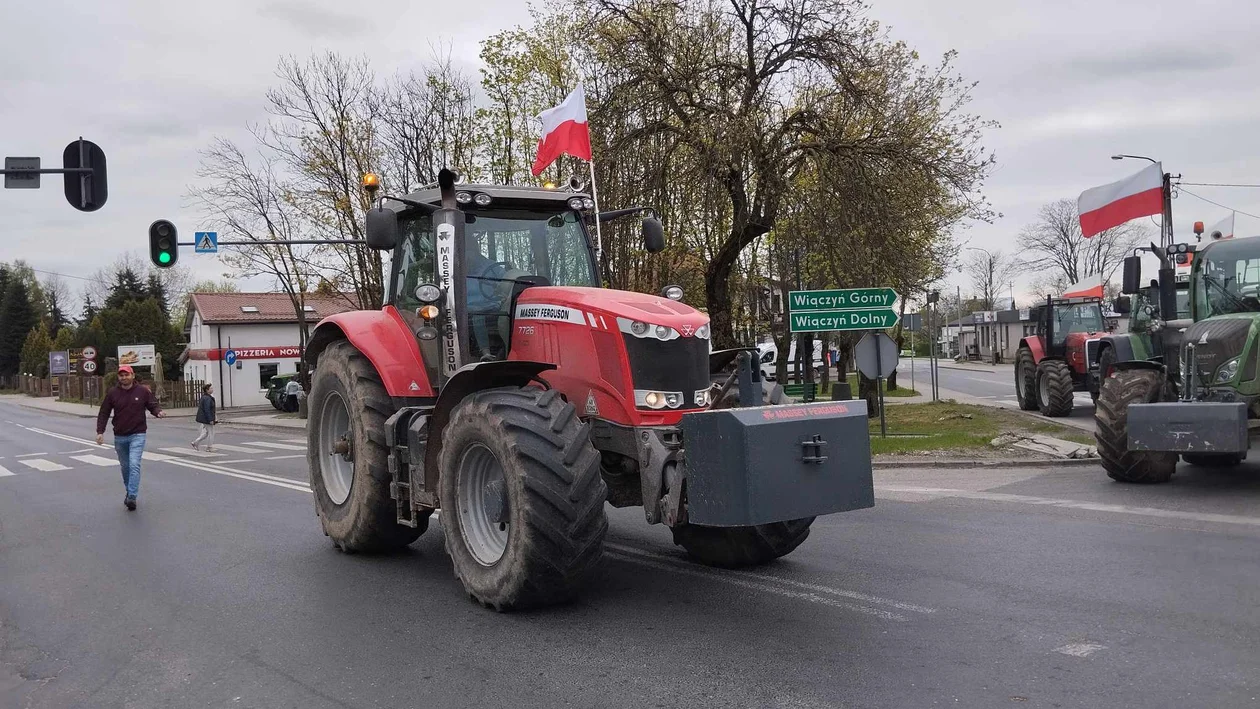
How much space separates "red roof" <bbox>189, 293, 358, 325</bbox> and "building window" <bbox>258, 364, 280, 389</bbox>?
2524 mm

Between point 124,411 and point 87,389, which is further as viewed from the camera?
point 87,389

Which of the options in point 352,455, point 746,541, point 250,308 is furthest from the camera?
point 250,308

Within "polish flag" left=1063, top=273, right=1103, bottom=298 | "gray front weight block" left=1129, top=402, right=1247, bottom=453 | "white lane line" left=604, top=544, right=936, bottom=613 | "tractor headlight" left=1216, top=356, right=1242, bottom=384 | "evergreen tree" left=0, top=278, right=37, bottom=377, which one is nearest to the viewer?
"white lane line" left=604, top=544, right=936, bottom=613

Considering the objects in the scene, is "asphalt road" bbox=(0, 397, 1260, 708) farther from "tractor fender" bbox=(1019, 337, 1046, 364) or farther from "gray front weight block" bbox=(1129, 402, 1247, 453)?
"tractor fender" bbox=(1019, 337, 1046, 364)

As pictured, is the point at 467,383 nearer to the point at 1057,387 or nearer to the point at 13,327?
the point at 1057,387

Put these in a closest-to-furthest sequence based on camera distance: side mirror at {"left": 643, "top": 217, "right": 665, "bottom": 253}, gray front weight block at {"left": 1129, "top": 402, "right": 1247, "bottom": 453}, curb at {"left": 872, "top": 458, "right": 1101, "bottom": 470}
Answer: side mirror at {"left": 643, "top": 217, "right": 665, "bottom": 253} → gray front weight block at {"left": 1129, "top": 402, "right": 1247, "bottom": 453} → curb at {"left": 872, "top": 458, "right": 1101, "bottom": 470}

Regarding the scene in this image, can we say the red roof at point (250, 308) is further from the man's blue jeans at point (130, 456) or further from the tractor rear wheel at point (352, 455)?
the tractor rear wheel at point (352, 455)

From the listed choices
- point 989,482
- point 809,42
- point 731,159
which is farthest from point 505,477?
point 809,42

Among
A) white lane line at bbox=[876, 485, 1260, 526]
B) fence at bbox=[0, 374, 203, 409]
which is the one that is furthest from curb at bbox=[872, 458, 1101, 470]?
fence at bbox=[0, 374, 203, 409]

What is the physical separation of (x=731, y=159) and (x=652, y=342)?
11641 millimetres

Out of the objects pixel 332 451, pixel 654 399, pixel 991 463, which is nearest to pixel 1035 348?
pixel 991 463

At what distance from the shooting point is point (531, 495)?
19.3 feet

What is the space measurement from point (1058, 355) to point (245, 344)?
44780 millimetres

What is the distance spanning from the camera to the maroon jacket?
12727 millimetres
